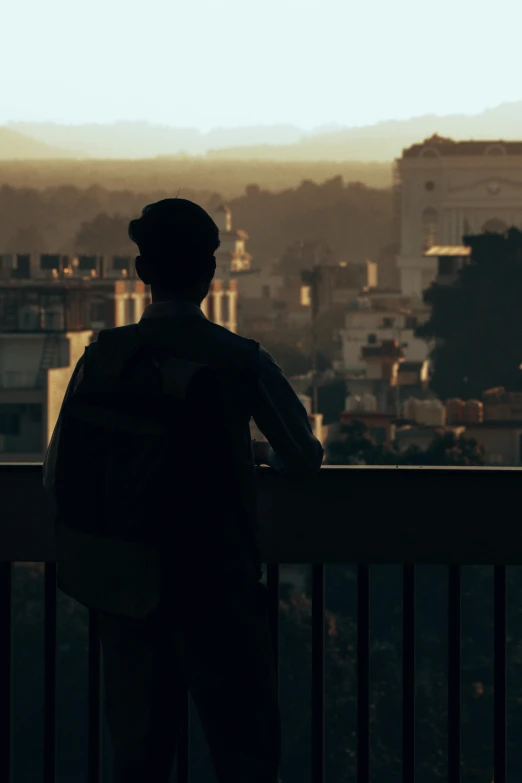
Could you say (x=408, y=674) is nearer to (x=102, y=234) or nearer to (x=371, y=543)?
(x=371, y=543)

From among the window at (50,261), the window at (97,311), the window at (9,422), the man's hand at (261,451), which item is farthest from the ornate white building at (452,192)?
the man's hand at (261,451)

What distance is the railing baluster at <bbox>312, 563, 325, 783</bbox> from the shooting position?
188 cm

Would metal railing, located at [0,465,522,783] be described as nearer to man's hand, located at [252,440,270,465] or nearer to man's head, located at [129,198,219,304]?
man's hand, located at [252,440,270,465]

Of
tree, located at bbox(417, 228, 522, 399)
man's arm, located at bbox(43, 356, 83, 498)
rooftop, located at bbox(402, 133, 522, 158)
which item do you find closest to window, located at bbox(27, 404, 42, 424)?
tree, located at bbox(417, 228, 522, 399)

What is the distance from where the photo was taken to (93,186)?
77.7m

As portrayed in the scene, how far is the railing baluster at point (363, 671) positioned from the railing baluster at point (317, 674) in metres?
0.05

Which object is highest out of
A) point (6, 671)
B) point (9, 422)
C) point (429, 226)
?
point (6, 671)

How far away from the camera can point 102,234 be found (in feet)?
249

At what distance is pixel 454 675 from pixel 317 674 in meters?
0.17

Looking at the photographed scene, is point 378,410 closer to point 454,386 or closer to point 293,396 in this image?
point 454,386

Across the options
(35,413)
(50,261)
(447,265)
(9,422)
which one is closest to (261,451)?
(35,413)

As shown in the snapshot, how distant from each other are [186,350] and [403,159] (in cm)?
8712

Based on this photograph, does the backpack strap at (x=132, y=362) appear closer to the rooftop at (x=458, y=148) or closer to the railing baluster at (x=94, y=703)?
the railing baluster at (x=94, y=703)

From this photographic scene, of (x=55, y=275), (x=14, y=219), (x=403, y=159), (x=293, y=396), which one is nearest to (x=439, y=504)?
(x=293, y=396)
